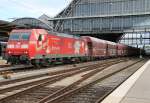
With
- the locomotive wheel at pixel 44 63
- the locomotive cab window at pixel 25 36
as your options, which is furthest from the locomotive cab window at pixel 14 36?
the locomotive wheel at pixel 44 63

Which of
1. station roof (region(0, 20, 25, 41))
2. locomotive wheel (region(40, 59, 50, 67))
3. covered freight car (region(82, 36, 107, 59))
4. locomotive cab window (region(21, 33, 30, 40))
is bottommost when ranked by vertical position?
locomotive wheel (region(40, 59, 50, 67))

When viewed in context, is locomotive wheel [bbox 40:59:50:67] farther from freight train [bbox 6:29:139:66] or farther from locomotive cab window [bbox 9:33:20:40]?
locomotive cab window [bbox 9:33:20:40]

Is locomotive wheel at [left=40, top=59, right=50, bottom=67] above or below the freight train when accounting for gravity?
below

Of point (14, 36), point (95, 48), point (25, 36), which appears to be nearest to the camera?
point (25, 36)

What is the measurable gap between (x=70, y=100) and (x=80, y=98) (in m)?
0.63

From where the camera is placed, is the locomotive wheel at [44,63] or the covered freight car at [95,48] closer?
the locomotive wheel at [44,63]

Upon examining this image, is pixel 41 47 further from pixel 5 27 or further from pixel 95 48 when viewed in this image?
pixel 95 48

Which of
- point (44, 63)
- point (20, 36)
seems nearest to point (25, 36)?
point (20, 36)

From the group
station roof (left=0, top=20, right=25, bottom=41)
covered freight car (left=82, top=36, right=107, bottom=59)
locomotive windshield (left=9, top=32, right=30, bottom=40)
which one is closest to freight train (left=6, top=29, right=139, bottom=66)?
locomotive windshield (left=9, top=32, right=30, bottom=40)

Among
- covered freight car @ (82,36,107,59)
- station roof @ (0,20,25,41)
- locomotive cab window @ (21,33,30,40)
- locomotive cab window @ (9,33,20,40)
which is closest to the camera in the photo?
locomotive cab window @ (21,33,30,40)

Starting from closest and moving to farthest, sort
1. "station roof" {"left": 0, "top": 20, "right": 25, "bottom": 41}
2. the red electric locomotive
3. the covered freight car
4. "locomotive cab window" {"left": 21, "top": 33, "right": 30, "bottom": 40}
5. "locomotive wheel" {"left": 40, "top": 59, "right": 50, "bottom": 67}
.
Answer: the red electric locomotive
"locomotive cab window" {"left": 21, "top": 33, "right": 30, "bottom": 40}
"locomotive wheel" {"left": 40, "top": 59, "right": 50, "bottom": 67}
"station roof" {"left": 0, "top": 20, "right": 25, "bottom": 41}
the covered freight car

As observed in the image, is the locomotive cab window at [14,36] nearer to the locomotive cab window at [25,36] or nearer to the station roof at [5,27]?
the locomotive cab window at [25,36]

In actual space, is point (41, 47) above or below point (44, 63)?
above

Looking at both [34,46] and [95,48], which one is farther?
[95,48]
